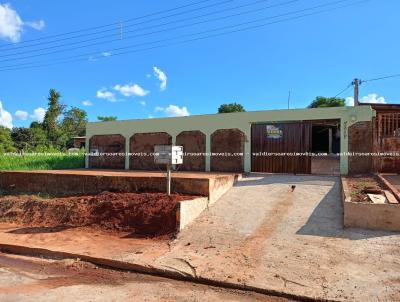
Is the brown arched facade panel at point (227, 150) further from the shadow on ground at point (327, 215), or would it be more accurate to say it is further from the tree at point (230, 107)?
the tree at point (230, 107)

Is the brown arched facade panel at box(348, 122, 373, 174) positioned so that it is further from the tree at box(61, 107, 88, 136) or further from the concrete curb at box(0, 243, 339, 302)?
the tree at box(61, 107, 88, 136)

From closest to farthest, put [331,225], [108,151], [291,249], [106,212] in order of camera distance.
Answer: [291,249] < [331,225] < [106,212] < [108,151]

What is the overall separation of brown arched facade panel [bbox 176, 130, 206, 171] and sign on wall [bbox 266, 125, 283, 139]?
296 centimetres

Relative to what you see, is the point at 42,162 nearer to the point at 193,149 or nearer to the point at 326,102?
the point at 193,149

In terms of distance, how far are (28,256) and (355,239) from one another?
6.48 m

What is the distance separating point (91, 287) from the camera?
230 inches

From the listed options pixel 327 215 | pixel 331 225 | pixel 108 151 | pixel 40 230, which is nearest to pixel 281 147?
pixel 327 215

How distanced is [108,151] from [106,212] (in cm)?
1068

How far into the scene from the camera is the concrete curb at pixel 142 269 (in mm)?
5496

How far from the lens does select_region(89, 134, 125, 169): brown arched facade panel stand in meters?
19.8

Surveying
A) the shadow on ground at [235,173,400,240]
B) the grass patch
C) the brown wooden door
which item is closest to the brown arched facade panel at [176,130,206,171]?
the brown wooden door

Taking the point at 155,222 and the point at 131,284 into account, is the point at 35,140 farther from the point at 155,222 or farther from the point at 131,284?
the point at 131,284

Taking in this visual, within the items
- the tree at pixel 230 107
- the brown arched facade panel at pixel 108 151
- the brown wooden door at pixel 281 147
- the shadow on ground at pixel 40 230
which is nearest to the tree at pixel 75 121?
the tree at pixel 230 107

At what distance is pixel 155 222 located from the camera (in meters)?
9.01
